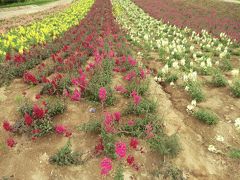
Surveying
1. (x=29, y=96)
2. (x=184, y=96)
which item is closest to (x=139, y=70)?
(x=184, y=96)

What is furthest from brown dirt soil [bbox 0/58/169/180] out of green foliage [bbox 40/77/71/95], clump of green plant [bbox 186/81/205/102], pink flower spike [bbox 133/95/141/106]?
clump of green plant [bbox 186/81/205/102]

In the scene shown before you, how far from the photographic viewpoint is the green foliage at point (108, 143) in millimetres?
5434

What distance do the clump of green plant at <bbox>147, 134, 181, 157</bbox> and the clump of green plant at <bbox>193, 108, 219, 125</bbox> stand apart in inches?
58.5

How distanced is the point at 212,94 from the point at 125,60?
2.91 metres

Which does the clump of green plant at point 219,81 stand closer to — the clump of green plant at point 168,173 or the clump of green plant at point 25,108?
the clump of green plant at point 168,173

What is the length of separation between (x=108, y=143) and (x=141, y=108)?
160 centimetres

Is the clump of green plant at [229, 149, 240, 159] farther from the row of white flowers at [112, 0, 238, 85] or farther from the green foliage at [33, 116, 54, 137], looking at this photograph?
the green foliage at [33, 116, 54, 137]

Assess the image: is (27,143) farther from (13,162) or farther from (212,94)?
(212,94)

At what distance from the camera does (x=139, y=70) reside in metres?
8.78

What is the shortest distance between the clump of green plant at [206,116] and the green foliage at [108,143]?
254 cm

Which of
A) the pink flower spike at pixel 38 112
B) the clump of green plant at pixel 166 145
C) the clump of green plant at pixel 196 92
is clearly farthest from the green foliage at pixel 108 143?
the clump of green plant at pixel 196 92

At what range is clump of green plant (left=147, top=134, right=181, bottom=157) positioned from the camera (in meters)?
5.56

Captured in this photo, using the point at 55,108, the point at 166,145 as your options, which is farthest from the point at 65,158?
the point at 166,145

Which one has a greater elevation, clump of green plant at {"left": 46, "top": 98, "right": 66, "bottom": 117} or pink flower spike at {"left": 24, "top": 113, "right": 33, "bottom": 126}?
pink flower spike at {"left": 24, "top": 113, "right": 33, "bottom": 126}
